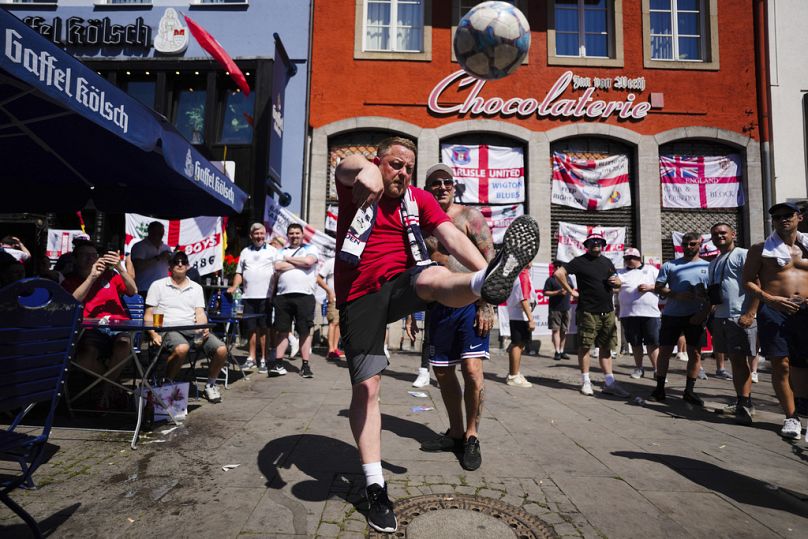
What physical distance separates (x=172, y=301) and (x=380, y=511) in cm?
358

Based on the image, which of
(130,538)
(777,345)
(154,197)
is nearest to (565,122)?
(777,345)

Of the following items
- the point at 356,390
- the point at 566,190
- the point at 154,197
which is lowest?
the point at 356,390

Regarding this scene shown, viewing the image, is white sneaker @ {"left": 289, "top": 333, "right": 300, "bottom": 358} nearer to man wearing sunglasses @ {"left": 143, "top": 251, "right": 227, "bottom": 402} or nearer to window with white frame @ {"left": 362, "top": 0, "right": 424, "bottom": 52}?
man wearing sunglasses @ {"left": 143, "top": 251, "right": 227, "bottom": 402}

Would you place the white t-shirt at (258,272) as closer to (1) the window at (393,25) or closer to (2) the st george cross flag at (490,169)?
→ (2) the st george cross flag at (490,169)

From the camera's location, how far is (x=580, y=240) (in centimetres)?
1153

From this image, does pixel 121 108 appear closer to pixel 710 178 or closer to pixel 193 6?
pixel 193 6

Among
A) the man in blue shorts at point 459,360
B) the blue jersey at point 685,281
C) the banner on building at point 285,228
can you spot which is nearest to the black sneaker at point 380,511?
the man in blue shorts at point 459,360

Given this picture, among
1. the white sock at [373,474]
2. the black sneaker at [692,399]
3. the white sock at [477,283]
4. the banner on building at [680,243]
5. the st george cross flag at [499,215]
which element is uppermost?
the st george cross flag at [499,215]

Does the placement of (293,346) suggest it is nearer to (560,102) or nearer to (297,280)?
(297,280)

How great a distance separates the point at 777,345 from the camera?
14.0 ft

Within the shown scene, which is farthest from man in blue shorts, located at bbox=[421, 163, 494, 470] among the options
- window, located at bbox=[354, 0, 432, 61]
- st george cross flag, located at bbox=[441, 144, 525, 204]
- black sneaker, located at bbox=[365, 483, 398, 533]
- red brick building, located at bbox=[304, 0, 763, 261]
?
window, located at bbox=[354, 0, 432, 61]

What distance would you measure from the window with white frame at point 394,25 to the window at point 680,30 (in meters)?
6.08

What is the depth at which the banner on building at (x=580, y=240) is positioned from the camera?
37.6 feet

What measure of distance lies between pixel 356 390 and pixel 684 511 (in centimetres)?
189
